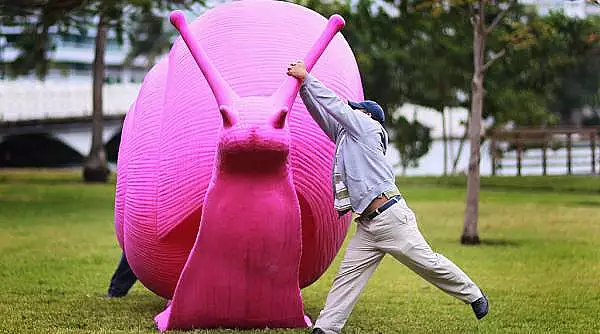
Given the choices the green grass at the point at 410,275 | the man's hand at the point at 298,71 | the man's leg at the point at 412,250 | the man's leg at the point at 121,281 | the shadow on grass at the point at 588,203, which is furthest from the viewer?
the shadow on grass at the point at 588,203

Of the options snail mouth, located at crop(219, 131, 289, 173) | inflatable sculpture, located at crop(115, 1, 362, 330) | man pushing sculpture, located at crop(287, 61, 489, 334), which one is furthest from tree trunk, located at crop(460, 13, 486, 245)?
snail mouth, located at crop(219, 131, 289, 173)

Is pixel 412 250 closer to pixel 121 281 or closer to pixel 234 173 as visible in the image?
pixel 234 173

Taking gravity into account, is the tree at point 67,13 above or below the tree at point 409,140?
above

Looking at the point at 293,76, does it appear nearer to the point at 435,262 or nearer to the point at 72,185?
the point at 435,262

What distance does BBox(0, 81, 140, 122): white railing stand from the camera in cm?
5159

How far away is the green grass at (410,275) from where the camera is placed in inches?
342

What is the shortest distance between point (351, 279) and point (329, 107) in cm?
117

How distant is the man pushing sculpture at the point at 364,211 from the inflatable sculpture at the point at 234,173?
0.25 meters

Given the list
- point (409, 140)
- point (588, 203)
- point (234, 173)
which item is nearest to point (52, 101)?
point (409, 140)

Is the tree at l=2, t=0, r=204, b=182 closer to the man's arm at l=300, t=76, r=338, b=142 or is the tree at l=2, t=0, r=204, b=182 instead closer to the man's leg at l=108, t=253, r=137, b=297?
the man's leg at l=108, t=253, r=137, b=297

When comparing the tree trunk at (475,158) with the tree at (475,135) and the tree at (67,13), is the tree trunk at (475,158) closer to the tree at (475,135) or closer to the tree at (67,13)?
the tree at (475,135)

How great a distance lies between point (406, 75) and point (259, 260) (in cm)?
3298

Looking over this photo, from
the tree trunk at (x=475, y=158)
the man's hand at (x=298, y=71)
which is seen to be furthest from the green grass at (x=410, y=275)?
the man's hand at (x=298, y=71)

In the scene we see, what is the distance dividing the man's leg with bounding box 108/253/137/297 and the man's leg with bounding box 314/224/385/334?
3.37 m
